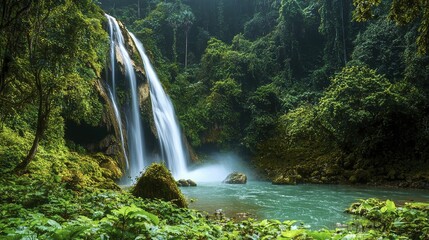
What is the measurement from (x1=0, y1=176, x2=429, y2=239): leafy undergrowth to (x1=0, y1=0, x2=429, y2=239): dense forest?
0.02 meters

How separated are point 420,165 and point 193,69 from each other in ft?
70.5

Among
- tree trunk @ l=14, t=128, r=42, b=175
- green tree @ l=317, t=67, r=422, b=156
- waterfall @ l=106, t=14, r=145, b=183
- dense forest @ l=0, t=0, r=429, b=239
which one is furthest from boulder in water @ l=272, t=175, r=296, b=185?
tree trunk @ l=14, t=128, r=42, b=175

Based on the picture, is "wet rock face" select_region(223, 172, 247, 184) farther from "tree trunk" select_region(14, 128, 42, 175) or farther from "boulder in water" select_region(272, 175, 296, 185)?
"tree trunk" select_region(14, 128, 42, 175)

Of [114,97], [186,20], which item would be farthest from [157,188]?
[186,20]

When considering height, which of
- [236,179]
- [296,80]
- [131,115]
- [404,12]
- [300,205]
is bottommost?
[300,205]

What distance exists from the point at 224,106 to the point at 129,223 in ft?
79.7

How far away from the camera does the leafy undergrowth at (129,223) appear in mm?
2605

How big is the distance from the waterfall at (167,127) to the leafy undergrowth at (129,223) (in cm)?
1441

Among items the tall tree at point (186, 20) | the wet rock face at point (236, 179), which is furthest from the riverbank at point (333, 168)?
the tall tree at point (186, 20)

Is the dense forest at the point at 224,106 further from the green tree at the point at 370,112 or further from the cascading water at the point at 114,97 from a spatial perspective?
the cascading water at the point at 114,97

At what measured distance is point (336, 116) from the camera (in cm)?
1784

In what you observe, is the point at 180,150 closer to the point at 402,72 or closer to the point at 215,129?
the point at 215,129

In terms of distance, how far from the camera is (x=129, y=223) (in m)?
2.74

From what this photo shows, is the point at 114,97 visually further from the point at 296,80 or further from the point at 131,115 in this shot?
the point at 296,80
